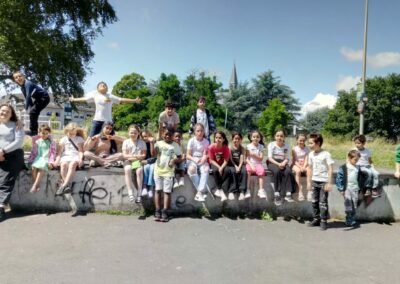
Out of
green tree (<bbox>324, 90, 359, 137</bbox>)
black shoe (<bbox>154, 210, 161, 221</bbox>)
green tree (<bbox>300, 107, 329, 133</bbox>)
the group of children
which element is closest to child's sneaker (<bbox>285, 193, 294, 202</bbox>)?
the group of children

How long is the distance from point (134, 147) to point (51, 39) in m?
12.4

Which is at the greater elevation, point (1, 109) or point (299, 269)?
point (1, 109)

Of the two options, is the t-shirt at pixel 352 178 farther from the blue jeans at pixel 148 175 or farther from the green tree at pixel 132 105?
the green tree at pixel 132 105

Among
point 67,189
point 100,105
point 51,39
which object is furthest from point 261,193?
point 51,39

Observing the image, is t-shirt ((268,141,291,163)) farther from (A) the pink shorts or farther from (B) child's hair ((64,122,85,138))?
(B) child's hair ((64,122,85,138))

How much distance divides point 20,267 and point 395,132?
198ft

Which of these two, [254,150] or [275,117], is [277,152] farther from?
[275,117]

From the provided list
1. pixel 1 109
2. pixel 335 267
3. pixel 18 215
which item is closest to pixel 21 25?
pixel 1 109

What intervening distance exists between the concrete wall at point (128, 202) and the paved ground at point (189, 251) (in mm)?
338

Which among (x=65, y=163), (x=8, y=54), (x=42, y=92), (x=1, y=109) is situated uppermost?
(x=8, y=54)

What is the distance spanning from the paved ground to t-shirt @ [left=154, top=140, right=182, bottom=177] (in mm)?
850

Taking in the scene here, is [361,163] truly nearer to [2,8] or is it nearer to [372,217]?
[372,217]

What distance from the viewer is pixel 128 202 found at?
6246 millimetres

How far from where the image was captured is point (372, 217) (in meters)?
6.35
